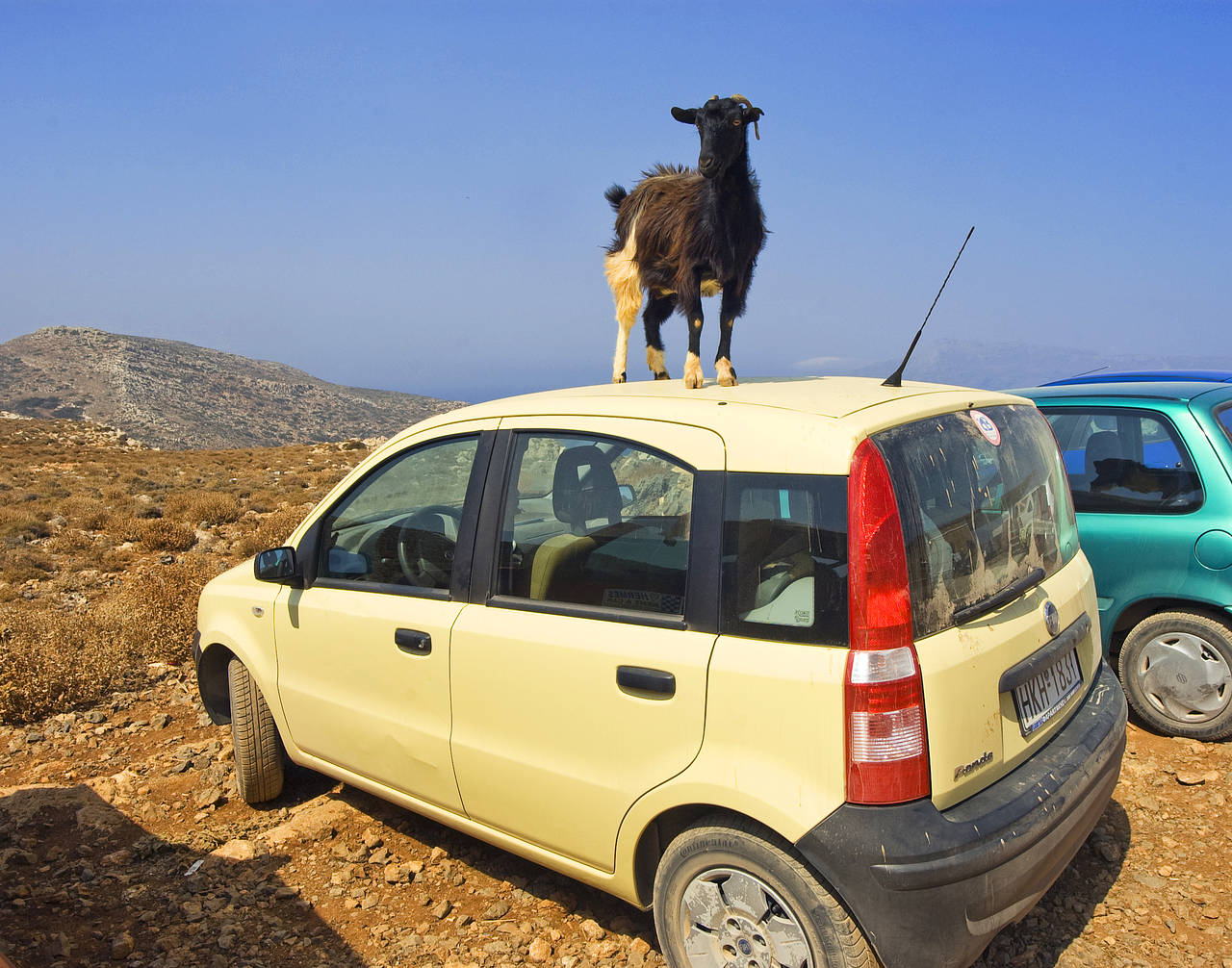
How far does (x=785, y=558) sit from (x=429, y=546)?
5.12 feet

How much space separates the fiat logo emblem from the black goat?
1.79 metres

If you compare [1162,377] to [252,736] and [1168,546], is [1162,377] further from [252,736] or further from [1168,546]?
[252,736]

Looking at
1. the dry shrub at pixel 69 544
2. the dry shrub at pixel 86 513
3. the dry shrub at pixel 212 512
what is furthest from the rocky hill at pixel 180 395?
the dry shrub at pixel 69 544

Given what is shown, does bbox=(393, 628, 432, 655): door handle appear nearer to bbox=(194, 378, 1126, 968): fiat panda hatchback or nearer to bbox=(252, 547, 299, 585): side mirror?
bbox=(194, 378, 1126, 968): fiat panda hatchback

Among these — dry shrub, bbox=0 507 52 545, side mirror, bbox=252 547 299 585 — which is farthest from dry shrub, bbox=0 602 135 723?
dry shrub, bbox=0 507 52 545

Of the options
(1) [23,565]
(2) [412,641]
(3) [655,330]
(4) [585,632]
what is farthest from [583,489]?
(1) [23,565]

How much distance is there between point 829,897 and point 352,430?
219ft

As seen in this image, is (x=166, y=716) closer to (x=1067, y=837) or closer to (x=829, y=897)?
(x=829, y=897)

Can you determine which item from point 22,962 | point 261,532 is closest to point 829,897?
point 22,962

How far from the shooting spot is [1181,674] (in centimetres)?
409

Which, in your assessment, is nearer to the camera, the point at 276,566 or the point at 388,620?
the point at 388,620

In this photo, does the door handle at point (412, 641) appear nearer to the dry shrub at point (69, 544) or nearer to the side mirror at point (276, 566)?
the side mirror at point (276, 566)

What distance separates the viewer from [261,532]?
38.4ft

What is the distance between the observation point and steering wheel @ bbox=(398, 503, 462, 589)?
3078mm
